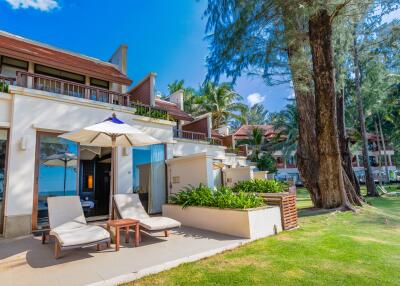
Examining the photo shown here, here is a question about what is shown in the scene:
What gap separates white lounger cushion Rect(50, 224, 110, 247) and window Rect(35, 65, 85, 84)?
8.42 m

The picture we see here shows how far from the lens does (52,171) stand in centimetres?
822

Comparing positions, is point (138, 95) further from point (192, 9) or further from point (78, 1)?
point (78, 1)

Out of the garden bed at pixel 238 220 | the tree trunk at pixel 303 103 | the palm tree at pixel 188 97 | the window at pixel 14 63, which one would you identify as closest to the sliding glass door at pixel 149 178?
the garden bed at pixel 238 220

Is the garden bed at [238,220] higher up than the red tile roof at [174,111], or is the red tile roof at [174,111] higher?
A: the red tile roof at [174,111]

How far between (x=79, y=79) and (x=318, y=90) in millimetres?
10858

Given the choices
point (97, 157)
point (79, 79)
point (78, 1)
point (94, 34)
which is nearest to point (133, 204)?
point (97, 157)

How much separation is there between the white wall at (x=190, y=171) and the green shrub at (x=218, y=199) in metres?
0.63

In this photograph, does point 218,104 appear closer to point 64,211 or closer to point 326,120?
point 326,120

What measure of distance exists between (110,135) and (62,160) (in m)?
2.75

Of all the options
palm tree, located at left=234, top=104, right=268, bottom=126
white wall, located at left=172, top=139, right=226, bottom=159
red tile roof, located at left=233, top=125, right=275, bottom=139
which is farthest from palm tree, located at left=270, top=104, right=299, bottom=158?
white wall, located at left=172, top=139, right=226, bottom=159

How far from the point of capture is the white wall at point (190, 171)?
911 centimetres

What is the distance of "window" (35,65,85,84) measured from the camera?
35.7 ft

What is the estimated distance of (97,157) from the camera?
11172mm

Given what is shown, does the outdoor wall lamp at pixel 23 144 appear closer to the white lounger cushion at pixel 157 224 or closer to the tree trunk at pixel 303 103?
the white lounger cushion at pixel 157 224
